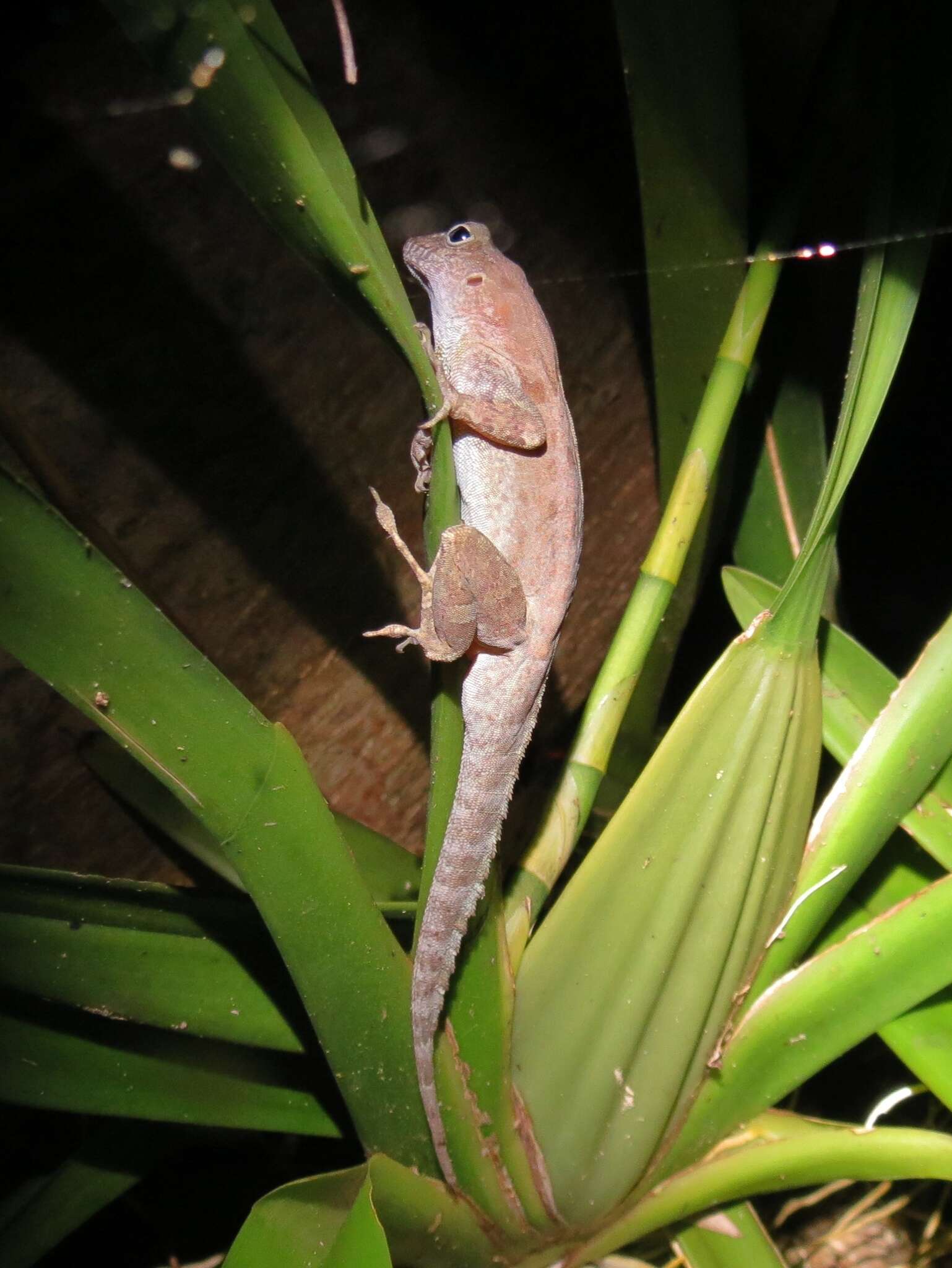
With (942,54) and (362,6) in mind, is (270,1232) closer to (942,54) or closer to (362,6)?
(942,54)

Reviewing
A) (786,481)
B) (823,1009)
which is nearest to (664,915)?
(823,1009)

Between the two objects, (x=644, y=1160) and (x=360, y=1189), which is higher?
(x=644, y=1160)

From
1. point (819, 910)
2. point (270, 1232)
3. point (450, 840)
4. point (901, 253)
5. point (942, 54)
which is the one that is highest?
point (942, 54)

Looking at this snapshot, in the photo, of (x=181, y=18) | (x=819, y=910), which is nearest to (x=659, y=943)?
(x=819, y=910)

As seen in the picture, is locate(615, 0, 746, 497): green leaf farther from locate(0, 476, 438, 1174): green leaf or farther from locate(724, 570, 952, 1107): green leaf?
locate(0, 476, 438, 1174): green leaf

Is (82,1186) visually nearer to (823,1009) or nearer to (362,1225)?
(362,1225)

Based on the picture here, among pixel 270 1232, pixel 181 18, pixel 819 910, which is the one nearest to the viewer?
pixel 181 18

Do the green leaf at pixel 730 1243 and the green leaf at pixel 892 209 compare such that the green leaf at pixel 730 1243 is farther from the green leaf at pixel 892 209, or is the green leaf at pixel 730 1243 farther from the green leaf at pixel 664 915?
the green leaf at pixel 892 209
